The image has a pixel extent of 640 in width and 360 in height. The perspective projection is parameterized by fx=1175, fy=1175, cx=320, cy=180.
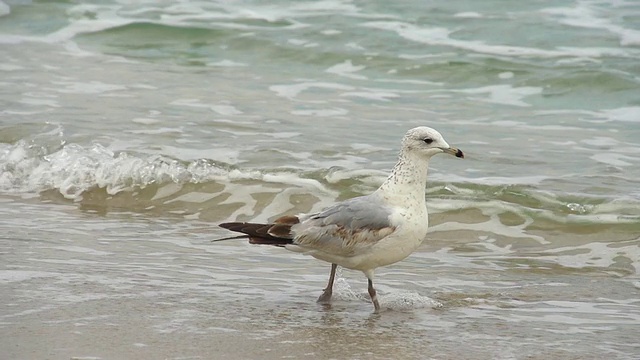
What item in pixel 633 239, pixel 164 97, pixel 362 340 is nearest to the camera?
pixel 362 340

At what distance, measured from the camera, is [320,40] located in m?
14.3

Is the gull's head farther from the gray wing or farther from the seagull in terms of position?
the gray wing

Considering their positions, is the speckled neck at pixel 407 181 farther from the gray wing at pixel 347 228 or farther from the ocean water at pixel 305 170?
the ocean water at pixel 305 170

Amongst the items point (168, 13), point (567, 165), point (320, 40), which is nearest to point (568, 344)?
point (567, 165)

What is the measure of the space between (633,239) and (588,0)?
326 inches

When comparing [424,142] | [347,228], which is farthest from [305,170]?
[347,228]

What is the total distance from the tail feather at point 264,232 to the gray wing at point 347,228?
0.17 feet

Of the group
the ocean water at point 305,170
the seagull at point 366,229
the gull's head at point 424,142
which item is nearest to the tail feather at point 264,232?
the seagull at point 366,229

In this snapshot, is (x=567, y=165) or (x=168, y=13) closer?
(x=567, y=165)

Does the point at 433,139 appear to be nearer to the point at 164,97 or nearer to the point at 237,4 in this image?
the point at 164,97

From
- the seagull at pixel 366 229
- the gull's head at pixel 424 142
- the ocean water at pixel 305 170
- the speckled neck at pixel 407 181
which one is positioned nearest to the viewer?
the ocean water at pixel 305 170

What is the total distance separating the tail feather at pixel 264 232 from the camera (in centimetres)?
585

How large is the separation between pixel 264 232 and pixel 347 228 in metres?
0.41

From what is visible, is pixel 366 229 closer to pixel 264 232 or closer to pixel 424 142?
pixel 264 232
